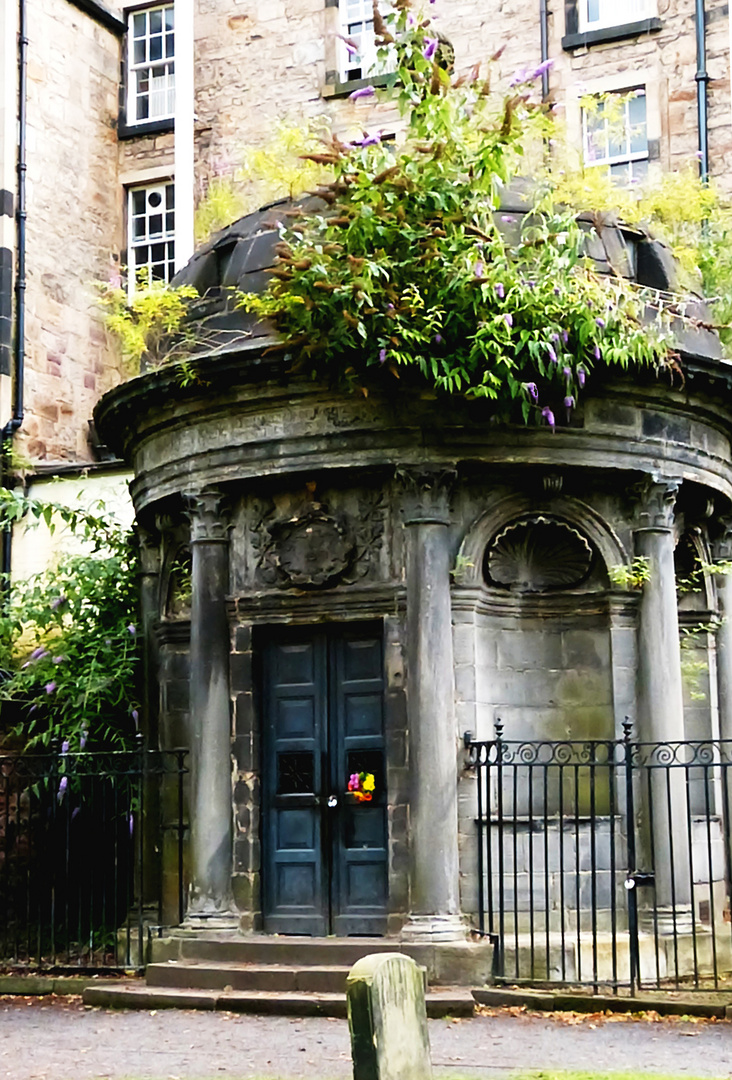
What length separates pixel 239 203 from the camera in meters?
16.2

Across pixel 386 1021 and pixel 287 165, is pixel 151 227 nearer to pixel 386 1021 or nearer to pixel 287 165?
pixel 287 165

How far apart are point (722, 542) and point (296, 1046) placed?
661 cm

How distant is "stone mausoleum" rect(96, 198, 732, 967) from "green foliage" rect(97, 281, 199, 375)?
0.26 metres

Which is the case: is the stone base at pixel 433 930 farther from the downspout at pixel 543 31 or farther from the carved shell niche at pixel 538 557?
the downspout at pixel 543 31

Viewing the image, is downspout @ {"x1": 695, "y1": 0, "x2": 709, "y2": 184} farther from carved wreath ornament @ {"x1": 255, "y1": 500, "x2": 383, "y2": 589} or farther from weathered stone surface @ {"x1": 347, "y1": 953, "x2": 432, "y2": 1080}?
weathered stone surface @ {"x1": 347, "y1": 953, "x2": 432, "y2": 1080}

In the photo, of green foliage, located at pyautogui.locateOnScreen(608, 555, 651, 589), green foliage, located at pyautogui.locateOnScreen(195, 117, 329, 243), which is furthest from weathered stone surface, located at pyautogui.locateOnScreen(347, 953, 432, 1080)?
green foliage, located at pyautogui.locateOnScreen(195, 117, 329, 243)

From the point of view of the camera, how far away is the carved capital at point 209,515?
1367 centimetres

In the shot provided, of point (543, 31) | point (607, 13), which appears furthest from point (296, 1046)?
point (607, 13)

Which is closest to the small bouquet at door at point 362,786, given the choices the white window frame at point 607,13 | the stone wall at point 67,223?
the stone wall at point 67,223

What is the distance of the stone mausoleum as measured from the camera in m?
12.9

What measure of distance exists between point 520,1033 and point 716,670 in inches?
198

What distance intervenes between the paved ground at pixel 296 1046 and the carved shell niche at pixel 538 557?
375 cm

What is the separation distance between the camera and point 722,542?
48.5 feet

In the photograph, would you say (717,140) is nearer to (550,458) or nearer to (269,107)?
(269,107)
